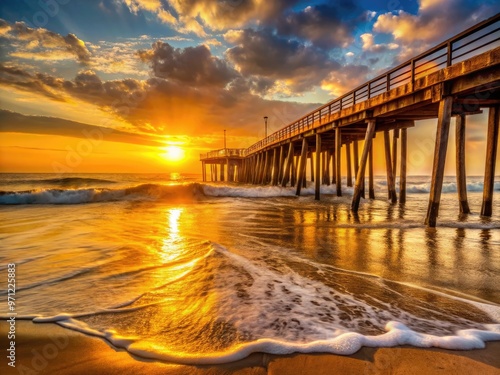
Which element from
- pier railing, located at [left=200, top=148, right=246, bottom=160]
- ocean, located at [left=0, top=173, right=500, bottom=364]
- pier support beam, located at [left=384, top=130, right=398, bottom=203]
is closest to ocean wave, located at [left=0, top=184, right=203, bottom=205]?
ocean, located at [left=0, top=173, right=500, bottom=364]

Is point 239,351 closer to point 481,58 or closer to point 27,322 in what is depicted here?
point 27,322

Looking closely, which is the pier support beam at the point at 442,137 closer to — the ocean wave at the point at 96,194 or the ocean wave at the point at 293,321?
the ocean wave at the point at 293,321

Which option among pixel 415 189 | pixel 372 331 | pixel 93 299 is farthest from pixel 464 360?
pixel 415 189

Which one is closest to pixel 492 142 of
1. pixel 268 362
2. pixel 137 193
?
pixel 268 362

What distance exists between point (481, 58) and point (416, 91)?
218cm

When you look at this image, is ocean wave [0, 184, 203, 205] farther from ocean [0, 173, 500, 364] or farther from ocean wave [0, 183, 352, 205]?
ocean [0, 173, 500, 364]

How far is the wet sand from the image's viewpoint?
194cm

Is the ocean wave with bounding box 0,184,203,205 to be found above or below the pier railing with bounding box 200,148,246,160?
below

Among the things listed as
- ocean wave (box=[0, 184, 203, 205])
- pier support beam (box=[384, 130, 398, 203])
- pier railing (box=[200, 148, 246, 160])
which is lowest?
ocean wave (box=[0, 184, 203, 205])

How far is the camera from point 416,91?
28.2 feet

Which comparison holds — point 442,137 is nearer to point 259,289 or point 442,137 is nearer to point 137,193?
point 259,289

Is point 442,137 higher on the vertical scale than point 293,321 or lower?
higher

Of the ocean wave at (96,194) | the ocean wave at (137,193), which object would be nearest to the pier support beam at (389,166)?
the ocean wave at (137,193)

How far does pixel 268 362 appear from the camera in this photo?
204 cm
